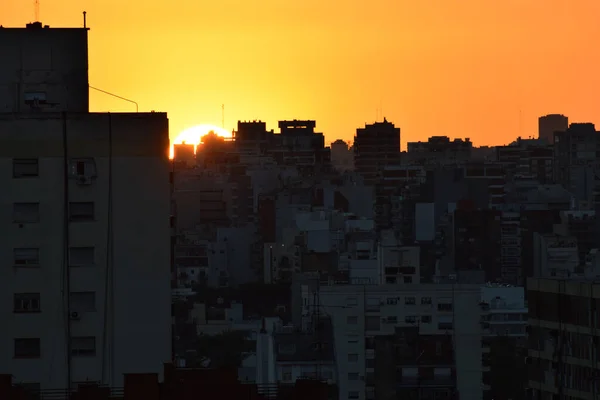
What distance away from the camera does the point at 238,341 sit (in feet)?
314

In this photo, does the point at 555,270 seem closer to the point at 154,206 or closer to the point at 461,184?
the point at 461,184

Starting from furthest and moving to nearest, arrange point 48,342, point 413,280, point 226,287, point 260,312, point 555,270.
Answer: point 226,287, point 555,270, point 260,312, point 413,280, point 48,342

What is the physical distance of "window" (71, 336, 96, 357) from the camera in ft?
94.7

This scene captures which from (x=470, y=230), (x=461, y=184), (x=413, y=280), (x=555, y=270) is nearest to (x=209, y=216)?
(x=461, y=184)

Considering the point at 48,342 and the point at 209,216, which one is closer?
the point at 48,342

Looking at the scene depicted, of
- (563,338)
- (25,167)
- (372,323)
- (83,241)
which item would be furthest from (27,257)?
(372,323)

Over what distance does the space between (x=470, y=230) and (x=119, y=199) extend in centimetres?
13104

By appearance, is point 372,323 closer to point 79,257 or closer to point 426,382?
point 426,382

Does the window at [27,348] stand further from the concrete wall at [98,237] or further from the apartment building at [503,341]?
the apartment building at [503,341]

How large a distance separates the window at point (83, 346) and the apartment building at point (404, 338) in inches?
1290

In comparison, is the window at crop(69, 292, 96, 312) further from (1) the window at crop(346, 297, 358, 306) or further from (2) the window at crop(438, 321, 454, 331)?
(1) the window at crop(346, 297, 358, 306)

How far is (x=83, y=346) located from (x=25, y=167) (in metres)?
2.07

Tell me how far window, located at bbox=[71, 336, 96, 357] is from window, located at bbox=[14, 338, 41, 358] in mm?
389

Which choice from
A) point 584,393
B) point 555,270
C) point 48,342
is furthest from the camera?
point 555,270
